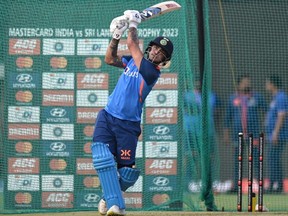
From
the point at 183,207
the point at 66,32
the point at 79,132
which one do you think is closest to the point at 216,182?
the point at 183,207

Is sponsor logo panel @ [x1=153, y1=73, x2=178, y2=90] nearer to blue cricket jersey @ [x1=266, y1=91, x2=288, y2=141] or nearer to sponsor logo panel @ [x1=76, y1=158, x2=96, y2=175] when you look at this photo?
sponsor logo panel @ [x1=76, y1=158, x2=96, y2=175]

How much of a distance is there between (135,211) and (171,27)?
2881 mm

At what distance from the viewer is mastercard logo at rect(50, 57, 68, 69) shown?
15.6m

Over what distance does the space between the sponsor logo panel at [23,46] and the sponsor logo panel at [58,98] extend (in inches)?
26.6

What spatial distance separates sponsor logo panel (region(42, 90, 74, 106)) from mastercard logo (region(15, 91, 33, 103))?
214mm

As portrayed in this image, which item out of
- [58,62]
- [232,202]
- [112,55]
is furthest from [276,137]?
[112,55]

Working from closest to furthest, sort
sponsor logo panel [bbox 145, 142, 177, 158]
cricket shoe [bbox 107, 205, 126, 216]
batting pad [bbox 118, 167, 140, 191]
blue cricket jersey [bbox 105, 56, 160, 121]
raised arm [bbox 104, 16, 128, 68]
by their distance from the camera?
1. cricket shoe [bbox 107, 205, 126, 216]
2. raised arm [bbox 104, 16, 128, 68]
3. blue cricket jersey [bbox 105, 56, 160, 121]
4. batting pad [bbox 118, 167, 140, 191]
5. sponsor logo panel [bbox 145, 142, 177, 158]

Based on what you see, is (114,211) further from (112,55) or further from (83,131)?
(83,131)

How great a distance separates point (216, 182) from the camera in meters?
16.0

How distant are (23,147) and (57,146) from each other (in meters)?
0.52

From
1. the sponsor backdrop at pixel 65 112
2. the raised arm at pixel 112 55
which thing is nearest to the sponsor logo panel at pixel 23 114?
the sponsor backdrop at pixel 65 112

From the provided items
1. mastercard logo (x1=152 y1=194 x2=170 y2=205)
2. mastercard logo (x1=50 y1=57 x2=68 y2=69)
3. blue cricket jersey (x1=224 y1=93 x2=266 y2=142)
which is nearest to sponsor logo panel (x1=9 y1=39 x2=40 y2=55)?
mastercard logo (x1=50 y1=57 x2=68 y2=69)

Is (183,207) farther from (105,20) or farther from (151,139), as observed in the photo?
(105,20)

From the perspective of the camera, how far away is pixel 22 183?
15586mm
